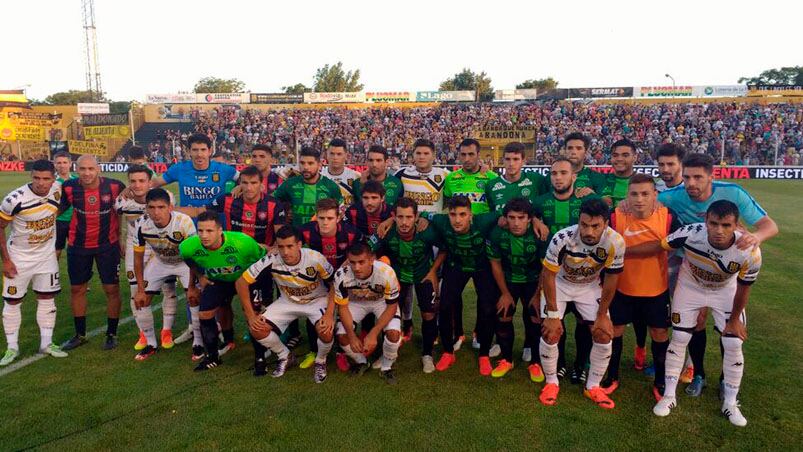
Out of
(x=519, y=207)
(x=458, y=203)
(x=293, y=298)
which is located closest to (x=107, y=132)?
(x=293, y=298)

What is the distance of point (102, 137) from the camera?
34.1 m

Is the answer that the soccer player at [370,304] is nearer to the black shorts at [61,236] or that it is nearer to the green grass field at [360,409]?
the green grass field at [360,409]

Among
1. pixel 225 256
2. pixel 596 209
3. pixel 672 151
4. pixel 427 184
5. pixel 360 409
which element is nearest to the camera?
pixel 596 209

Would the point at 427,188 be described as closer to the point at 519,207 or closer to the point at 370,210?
the point at 370,210

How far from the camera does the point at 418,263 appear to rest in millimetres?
5766

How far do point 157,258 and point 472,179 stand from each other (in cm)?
405

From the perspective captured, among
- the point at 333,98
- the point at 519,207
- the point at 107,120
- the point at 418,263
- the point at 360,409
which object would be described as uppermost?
the point at 333,98

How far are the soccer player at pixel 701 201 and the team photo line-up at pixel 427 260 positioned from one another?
0.05 ft

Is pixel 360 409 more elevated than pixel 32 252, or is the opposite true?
pixel 32 252

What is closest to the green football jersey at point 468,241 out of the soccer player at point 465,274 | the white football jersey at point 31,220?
the soccer player at point 465,274

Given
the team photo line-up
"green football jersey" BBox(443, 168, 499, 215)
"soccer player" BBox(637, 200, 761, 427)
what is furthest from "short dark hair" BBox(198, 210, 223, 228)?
"soccer player" BBox(637, 200, 761, 427)

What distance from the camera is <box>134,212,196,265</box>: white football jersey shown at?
5910mm

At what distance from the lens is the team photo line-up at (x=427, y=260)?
15.3ft

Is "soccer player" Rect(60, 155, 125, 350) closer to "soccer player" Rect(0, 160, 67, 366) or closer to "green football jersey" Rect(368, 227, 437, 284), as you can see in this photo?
"soccer player" Rect(0, 160, 67, 366)
